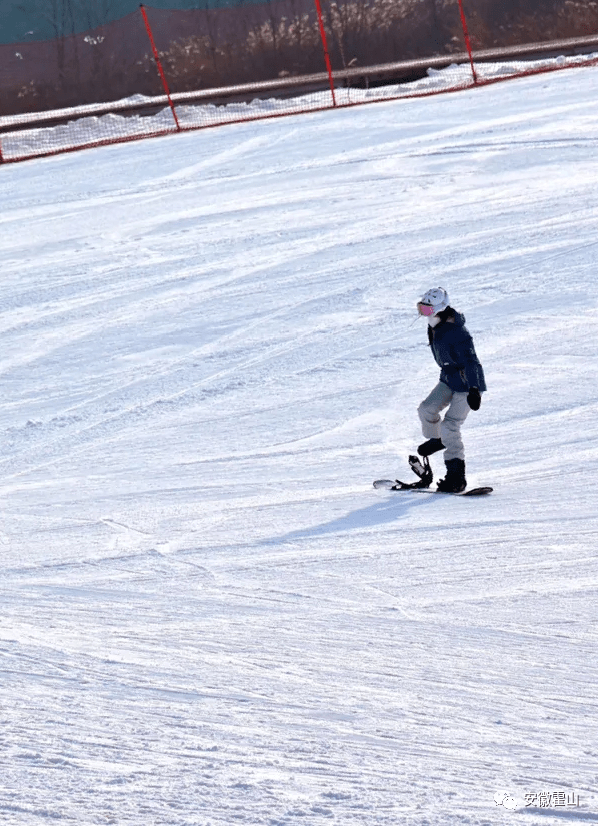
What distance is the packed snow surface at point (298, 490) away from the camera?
15.8 feet

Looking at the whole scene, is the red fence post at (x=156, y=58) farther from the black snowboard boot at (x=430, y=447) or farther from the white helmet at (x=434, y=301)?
the white helmet at (x=434, y=301)

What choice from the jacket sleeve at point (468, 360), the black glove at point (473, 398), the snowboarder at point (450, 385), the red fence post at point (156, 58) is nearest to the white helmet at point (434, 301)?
the snowboarder at point (450, 385)

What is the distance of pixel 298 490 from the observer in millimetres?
7984

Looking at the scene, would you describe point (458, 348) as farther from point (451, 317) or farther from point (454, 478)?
point (454, 478)

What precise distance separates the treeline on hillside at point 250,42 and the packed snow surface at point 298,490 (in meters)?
2.45

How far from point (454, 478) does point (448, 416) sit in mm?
436

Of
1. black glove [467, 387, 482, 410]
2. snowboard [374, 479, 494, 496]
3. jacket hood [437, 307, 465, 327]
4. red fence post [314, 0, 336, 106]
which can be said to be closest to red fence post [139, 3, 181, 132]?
red fence post [314, 0, 336, 106]

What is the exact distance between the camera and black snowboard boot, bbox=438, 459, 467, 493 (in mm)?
7613

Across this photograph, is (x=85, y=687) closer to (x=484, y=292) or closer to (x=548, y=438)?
(x=548, y=438)

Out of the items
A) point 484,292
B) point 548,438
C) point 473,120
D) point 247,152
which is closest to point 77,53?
point 247,152

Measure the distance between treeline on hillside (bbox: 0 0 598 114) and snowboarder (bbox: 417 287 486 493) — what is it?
41.4 ft

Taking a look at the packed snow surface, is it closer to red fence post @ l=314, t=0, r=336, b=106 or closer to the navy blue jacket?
the navy blue jacket

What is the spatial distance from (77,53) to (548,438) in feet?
41.7

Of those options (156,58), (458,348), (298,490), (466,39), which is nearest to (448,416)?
(458,348)
